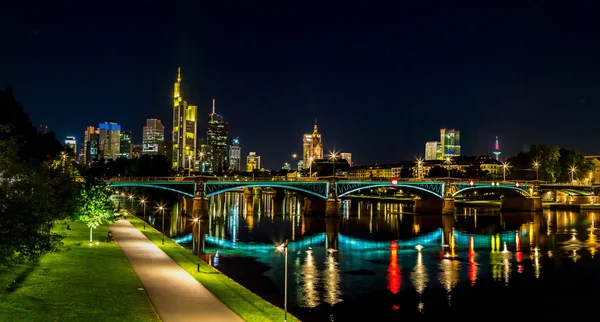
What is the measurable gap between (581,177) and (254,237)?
11338 centimetres

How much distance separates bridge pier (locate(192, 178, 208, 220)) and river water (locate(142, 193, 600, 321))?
159 centimetres

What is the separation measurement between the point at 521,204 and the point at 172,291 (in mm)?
102974

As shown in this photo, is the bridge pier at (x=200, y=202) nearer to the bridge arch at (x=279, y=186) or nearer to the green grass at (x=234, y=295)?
the bridge arch at (x=279, y=186)

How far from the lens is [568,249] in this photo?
181 feet

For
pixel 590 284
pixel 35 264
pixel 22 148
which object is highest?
pixel 22 148

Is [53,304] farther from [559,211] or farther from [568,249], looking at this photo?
[559,211]

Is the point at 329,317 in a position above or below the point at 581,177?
below

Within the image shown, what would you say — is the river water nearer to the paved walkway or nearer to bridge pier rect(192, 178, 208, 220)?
bridge pier rect(192, 178, 208, 220)

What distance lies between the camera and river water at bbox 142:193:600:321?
3109cm

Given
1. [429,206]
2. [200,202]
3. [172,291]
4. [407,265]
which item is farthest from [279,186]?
[172,291]

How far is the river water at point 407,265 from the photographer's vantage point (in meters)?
31.1

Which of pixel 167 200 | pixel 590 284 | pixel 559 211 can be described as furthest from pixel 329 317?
pixel 167 200

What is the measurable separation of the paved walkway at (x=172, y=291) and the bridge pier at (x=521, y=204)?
91077 millimetres

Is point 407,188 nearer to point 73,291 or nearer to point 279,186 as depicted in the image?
point 279,186
